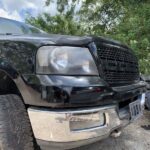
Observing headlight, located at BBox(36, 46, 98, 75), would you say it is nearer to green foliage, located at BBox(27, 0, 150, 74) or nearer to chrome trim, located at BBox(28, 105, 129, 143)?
chrome trim, located at BBox(28, 105, 129, 143)

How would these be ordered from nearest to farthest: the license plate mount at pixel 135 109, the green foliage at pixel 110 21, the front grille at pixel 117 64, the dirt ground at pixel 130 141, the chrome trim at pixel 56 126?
the chrome trim at pixel 56 126 → the front grille at pixel 117 64 → the license plate mount at pixel 135 109 → the dirt ground at pixel 130 141 → the green foliage at pixel 110 21

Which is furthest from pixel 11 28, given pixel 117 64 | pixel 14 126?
pixel 14 126

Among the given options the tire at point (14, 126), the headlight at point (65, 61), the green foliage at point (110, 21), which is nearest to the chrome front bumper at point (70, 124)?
the tire at point (14, 126)

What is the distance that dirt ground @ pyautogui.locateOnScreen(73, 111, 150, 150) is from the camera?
3.29 m

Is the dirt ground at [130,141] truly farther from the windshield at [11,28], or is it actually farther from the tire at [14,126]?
the windshield at [11,28]

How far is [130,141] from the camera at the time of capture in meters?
3.53

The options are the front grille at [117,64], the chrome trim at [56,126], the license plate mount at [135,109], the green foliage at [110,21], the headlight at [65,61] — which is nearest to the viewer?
the chrome trim at [56,126]

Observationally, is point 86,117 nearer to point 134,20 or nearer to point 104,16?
point 134,20

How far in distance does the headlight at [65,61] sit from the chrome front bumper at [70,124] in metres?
0.32

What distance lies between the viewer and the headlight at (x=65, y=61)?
2221 mm

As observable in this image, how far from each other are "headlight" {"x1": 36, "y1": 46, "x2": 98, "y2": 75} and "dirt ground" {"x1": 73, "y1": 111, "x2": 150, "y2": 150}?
4.01 feet

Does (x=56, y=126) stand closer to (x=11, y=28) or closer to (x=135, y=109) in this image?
(x=135, y=109)

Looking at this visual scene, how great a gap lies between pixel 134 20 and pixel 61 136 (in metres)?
5.85

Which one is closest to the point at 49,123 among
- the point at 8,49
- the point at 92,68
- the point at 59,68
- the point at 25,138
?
the point at 25,138
